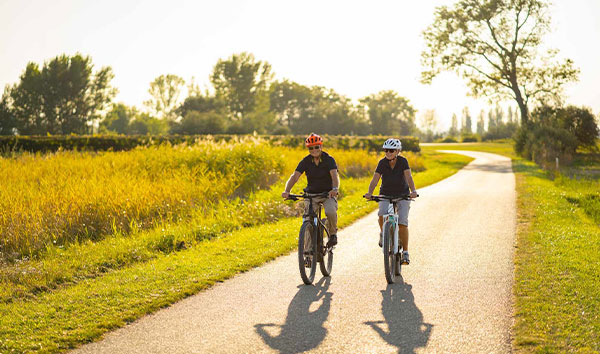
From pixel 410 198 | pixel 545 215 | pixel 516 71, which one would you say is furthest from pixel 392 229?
pixel 516 71

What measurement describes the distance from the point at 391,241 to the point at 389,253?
0.20 meters

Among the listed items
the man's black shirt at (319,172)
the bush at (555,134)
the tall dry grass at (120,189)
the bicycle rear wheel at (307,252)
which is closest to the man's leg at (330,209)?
the man's black shirt at (319,172)

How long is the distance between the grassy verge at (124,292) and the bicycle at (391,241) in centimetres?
238

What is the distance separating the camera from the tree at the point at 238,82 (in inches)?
3558

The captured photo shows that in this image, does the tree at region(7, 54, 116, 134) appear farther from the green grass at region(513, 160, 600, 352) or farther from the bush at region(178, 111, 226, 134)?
the green grass at region(513, 160, 600, 352)

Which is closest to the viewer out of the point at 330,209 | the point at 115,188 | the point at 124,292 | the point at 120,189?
the point at 124,292

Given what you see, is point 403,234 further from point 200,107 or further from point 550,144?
point 200,107

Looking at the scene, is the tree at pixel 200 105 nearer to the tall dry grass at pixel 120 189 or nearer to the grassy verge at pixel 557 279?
the tall dry grass at pixel 120 189

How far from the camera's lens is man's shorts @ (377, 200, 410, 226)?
7.58 metres

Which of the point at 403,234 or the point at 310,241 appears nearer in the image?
the point at 310,241

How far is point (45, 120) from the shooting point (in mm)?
68062

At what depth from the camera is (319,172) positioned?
302 inches

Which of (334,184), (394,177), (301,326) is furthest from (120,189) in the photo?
(301,326)

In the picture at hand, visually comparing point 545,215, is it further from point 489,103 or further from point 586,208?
point 489,103
